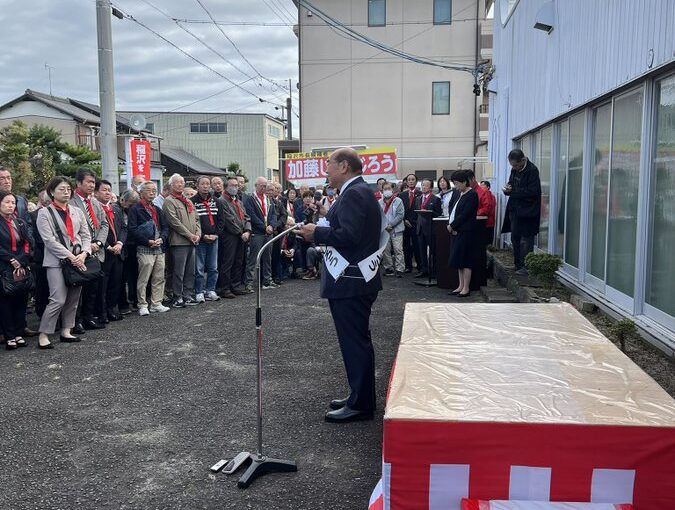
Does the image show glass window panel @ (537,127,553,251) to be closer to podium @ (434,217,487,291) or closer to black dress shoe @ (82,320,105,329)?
podium @ (434,217,487,291)

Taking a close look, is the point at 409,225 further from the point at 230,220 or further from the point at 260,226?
the point at 230,220

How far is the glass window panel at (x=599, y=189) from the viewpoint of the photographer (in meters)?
7.09

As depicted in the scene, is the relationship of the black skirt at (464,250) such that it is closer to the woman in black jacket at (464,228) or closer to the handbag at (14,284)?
the woman in black jacket at (464,228)

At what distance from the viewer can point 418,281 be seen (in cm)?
1162

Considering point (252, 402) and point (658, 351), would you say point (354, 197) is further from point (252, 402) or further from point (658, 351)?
point (658, 351)

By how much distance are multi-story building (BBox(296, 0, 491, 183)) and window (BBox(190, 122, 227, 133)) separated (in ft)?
84.8

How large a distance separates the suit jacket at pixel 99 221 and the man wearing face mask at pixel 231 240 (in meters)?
2.37

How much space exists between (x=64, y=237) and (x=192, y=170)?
3520 cm

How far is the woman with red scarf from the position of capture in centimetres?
703

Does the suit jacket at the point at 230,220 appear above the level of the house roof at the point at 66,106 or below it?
below

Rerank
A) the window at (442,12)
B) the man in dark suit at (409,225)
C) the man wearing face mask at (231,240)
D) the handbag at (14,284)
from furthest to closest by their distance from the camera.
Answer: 1. the window at (442,12)
2. the man in dark suit at (409,225)
3. the man wearing face mask at (231,240)
4. the handbag at (14,284)

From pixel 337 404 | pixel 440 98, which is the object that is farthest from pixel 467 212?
pixel 440 98

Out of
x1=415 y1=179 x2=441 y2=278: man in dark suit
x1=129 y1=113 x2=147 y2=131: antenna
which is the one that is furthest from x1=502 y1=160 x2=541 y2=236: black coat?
x1=129 y1=113 x2=147 y2=131: antenna

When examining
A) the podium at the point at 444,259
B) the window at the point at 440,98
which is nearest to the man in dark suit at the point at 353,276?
the podium at the point at 444,259
